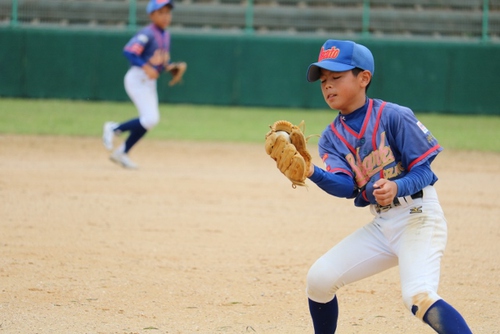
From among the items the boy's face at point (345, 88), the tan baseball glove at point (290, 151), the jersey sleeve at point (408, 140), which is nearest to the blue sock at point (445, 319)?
the jersey sleeve at point (408, 140)

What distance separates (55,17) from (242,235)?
12.7m

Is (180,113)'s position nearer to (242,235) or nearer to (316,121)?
(316,121)

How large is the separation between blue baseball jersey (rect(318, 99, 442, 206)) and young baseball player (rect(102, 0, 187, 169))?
605 centimetres

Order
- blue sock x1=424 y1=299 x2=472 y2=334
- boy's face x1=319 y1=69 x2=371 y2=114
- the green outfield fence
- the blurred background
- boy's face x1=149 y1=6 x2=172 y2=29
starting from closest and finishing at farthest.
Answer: blue sock x1=424 y1=299 x2=472 y2=334 < boy's face x1=319 y1=69 x2=371 y2=114 < boy's face x1=149 y1=6 x2=172 y2=29 < the blurred background < the green outfield fence

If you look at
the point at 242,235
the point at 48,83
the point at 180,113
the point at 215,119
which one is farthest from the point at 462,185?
the point at 48,83

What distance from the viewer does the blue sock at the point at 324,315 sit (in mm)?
3715

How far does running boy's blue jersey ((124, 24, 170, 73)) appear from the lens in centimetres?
970

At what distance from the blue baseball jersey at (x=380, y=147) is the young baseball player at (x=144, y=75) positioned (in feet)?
19.9

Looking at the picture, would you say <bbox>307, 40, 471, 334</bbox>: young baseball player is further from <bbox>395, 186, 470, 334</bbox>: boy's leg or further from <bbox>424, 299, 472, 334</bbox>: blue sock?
<bbox>424, 299, 472, 334</bbox>: blue sock

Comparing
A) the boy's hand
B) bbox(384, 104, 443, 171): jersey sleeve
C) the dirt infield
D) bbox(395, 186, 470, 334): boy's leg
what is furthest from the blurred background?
the boy's hand

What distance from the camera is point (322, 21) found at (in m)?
17.9

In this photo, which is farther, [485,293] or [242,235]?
[242,235]

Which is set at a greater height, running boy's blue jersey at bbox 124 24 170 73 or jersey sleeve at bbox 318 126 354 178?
jersey sleeve at bbox 318 126 354 178

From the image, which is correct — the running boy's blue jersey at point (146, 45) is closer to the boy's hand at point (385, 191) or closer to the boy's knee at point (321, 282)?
the boy's knee at point (321, 282)
